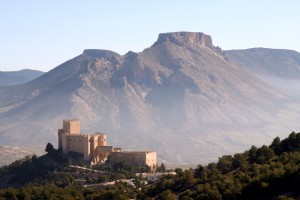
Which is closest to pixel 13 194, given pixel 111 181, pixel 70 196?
pixel 70 196

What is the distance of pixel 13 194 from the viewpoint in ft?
178

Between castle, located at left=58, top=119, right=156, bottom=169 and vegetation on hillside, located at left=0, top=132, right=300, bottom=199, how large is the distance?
3.29 metres

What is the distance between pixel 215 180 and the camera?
43531 millimetres

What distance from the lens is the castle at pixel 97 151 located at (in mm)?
79312

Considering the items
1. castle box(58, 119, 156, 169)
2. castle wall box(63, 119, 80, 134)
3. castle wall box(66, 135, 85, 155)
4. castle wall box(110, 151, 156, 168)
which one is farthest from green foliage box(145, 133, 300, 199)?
castle wall box(63, 119, 80, 134)

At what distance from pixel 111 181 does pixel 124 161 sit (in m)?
11.0

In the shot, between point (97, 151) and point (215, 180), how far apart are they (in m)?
39.4

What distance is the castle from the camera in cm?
7931

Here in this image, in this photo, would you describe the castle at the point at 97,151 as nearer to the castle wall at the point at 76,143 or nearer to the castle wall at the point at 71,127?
the castle wall at the point at 76,143

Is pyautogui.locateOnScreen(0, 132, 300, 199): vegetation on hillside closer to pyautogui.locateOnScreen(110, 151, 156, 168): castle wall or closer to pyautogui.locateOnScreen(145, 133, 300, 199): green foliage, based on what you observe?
pyautogui.locateOnScreen(145, 133, 300, 199): green foliage

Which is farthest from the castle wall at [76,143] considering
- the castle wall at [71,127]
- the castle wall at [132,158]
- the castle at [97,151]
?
the castle wall at [132,158]

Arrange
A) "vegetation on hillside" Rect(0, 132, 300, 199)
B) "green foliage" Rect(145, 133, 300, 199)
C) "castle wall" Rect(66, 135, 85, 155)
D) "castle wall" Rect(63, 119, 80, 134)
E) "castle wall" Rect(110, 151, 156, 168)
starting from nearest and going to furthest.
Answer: "green foliage" Rect(145, 133, 300, 199)
"vegetation on hillside" Rect(0, 132, 300, 199)
"castle wall" Rect(110, 151, 156, 168)
"castle wall" Rect(66, 135, 85, 155)
"castle wall" Rect(63, 119, 80, 134)

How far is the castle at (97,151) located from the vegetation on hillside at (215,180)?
329 centimetres

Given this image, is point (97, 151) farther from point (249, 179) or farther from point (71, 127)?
point (249, 179)
